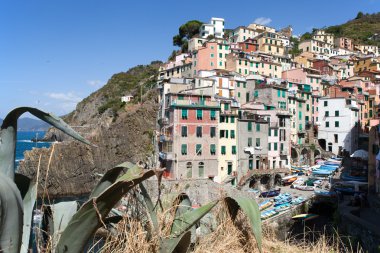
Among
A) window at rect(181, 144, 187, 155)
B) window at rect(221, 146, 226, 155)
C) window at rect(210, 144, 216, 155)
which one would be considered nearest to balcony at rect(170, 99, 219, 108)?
window at rect(181, 144, 187, 155)

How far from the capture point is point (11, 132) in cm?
231

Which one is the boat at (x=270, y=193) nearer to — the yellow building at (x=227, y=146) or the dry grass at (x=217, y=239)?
the yellow building at (x=227, y=146)

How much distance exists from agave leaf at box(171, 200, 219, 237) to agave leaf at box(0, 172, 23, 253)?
48.2 inches

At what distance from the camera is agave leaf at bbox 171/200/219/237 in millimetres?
2920

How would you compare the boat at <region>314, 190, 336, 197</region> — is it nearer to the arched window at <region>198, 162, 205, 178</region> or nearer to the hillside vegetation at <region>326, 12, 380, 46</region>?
the arched window at <region>198, 162, 205, 178</region>

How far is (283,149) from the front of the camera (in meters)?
41.1

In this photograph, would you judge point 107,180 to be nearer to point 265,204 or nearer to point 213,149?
point 265,204

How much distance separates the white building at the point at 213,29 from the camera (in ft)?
250

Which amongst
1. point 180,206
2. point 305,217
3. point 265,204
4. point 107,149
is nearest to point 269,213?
point 265,204

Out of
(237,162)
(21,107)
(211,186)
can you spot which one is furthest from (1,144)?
(237,162)

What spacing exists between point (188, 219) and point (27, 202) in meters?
1.31

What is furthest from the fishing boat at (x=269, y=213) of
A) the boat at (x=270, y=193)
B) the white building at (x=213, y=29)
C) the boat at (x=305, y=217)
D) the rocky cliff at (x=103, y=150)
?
the white building at (x=213, y=29)

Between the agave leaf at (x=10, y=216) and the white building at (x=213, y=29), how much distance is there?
248 feet

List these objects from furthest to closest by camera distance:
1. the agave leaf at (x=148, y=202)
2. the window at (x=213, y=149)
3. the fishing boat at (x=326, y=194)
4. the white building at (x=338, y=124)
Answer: the white building at (x=338, y=124)
the window at (x=213, y=149)
the fishing boat at (x=326, y=194)
the agave leaf at (x=148, y=202)
